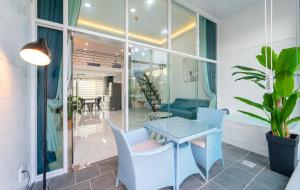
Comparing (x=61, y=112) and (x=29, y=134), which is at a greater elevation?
(x=61, y=112)

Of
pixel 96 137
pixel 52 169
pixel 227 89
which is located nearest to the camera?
pixel 52 169

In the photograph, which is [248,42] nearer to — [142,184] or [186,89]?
[186,89]

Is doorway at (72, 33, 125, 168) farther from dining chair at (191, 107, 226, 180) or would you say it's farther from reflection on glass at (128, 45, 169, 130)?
dining chair at (191, 107, 226, 180)

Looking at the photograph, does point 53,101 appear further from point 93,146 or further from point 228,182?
point 228,182

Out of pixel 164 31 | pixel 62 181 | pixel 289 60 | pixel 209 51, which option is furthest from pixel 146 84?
pixel 289 60

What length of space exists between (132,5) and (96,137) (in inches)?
131

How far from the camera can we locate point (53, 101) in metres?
2.05

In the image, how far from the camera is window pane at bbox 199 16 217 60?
4016 millimetres

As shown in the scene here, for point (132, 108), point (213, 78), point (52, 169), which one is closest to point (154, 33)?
point (132, 108)

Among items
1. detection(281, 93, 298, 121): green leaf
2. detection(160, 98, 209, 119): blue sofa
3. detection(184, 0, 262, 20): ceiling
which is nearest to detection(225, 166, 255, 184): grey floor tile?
detection(281, 93, 298, 121): green leaf

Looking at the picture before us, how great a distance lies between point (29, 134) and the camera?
6.01 feet

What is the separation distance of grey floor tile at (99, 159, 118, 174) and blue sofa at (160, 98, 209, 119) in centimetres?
199

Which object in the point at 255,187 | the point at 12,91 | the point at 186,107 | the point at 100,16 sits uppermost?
the point at 100,16

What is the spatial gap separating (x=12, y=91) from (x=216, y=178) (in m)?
2.66
